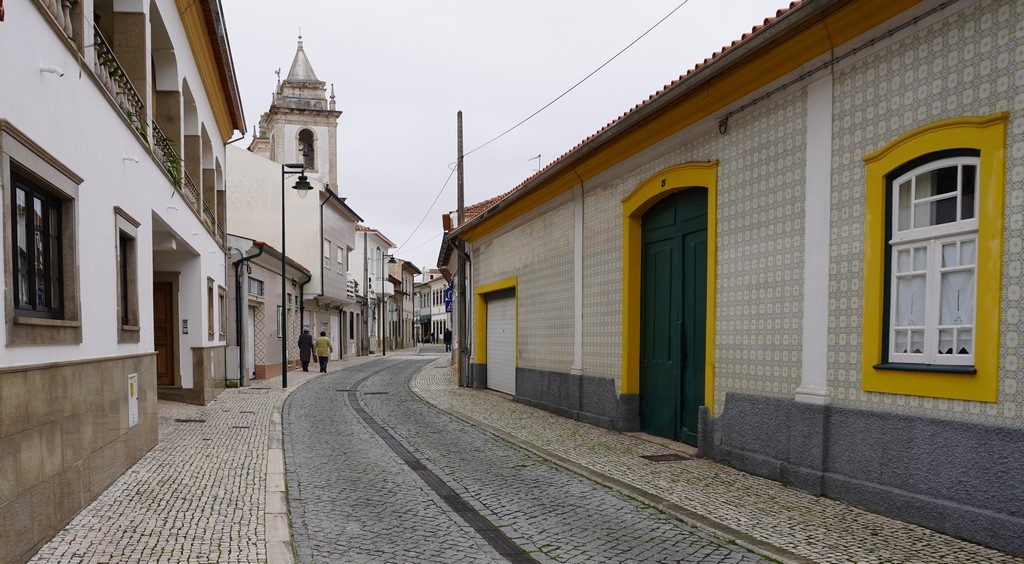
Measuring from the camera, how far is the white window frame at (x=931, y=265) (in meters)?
4.96

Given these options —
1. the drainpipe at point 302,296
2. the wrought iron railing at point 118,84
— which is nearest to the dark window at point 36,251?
the wrought iron railing at point 118,84

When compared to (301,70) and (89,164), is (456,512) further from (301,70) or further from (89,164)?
(301,70)

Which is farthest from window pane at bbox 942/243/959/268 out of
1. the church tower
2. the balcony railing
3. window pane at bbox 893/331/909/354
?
the church tower

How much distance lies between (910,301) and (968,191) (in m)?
0.93

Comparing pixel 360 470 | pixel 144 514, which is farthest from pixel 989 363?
pixel 144 514

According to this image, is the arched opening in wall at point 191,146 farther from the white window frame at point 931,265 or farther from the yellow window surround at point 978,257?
the white window frame at point 931,265

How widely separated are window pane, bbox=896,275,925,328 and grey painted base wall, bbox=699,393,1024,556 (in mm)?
754

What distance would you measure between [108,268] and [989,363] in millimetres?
7665

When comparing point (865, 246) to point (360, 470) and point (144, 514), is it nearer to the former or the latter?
point (360, 470)

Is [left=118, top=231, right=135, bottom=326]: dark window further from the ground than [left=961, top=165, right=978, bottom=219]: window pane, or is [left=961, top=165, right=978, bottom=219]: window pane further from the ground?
[left=961, top=165, right=978, bottom=219]: window pane

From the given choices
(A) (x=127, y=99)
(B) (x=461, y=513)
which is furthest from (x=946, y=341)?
(A) (x=127, y=99)

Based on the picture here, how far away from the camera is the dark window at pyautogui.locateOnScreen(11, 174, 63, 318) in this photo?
4832mm

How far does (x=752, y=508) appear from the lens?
18.7 feet

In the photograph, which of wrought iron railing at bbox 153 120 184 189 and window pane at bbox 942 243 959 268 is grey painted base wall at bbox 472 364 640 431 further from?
wrought iron railing at bbox 153 120 184 189
